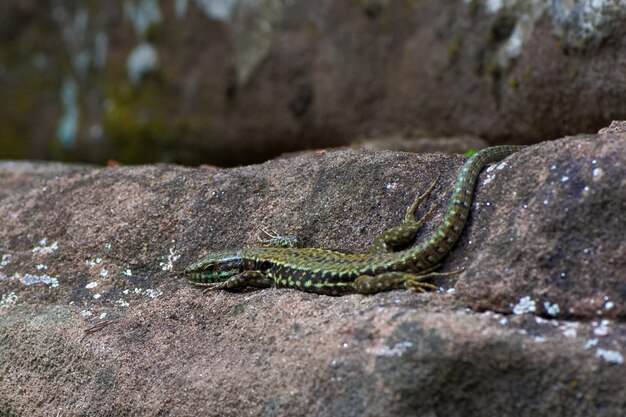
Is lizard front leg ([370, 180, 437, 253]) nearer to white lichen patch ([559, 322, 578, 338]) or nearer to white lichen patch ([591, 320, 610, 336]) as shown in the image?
white lichen patch ([559, 322, 578, 338])

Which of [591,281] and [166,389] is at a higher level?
[591,281]

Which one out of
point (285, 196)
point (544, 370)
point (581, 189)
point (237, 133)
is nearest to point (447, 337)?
point (544, 370)

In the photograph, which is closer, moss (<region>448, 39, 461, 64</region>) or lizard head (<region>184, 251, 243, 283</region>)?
lizard head (<region>184, 251, 243, 283</region>)

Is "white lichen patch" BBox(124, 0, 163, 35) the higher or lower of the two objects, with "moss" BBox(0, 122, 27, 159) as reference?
higher

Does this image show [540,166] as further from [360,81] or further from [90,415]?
[360,81]

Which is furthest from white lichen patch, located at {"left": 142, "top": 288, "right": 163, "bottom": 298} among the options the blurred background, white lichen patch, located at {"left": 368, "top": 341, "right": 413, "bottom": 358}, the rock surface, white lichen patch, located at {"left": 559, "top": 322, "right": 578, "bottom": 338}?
the blurred background

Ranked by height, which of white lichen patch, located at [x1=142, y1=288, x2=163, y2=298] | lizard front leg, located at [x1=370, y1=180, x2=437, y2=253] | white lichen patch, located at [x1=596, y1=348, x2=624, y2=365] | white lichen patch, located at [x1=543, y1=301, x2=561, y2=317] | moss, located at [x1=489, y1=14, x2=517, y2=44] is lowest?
white lichen patch, located at [x1=142, y1=288, x2=163, y2=298]

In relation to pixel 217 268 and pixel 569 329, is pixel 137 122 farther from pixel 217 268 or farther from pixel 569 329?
pixel 569 329
